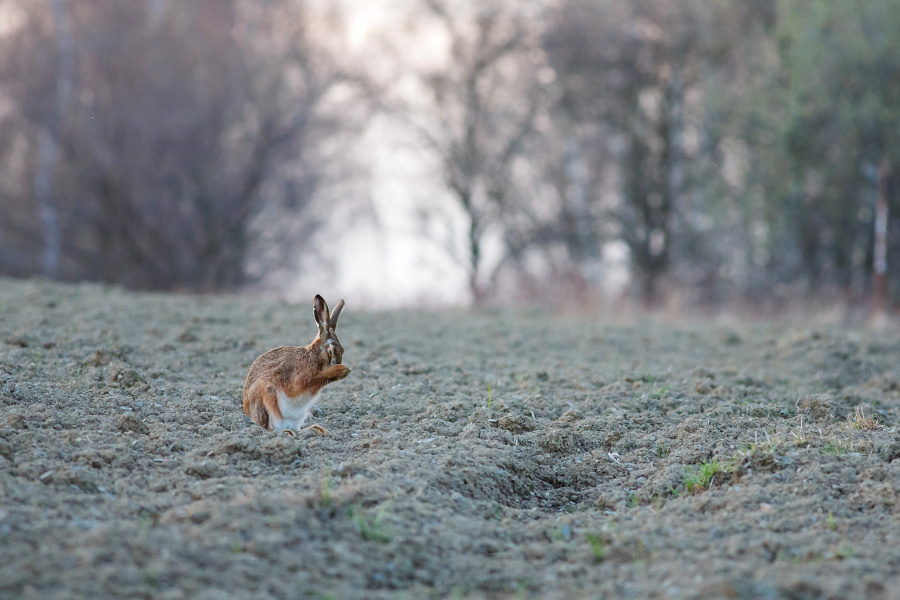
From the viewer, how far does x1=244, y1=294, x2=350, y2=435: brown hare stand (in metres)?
4.55

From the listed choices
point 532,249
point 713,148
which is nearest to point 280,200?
point 532,249

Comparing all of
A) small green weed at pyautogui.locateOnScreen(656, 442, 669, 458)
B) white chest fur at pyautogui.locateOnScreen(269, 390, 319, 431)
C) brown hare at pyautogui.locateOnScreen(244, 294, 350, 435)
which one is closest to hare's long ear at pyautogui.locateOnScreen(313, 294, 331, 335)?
brown hare at pyautogui.locateOnScreen(244, 294, 350, 435)

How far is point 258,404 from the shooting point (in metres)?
4.62

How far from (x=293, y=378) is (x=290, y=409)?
18 cm

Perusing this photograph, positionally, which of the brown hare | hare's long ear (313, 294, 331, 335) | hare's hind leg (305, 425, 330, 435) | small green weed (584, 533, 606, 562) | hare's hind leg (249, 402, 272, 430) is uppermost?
hare's long ear (313, 294, 331, 335)

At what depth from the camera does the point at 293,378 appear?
454 centimetres

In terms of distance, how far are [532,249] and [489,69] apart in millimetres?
3877

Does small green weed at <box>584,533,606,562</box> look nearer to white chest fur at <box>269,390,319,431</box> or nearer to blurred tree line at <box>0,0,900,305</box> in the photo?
white chest fur at <box>269,390,319,431</box>

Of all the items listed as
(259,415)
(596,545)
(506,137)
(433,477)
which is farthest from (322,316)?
(506,137)

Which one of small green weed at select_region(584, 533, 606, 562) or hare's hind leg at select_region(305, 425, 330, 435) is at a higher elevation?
hare's hind leg at select_region(305, 425, 330, 435)

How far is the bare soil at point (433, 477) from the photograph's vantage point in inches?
123

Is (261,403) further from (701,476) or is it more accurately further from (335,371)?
(701,476)

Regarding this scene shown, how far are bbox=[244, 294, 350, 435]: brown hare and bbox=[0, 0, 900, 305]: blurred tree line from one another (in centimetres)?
1054

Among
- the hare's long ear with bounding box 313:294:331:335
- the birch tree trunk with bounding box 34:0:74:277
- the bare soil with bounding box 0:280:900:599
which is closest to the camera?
the bare soil with bounding box 0:280:900:599
